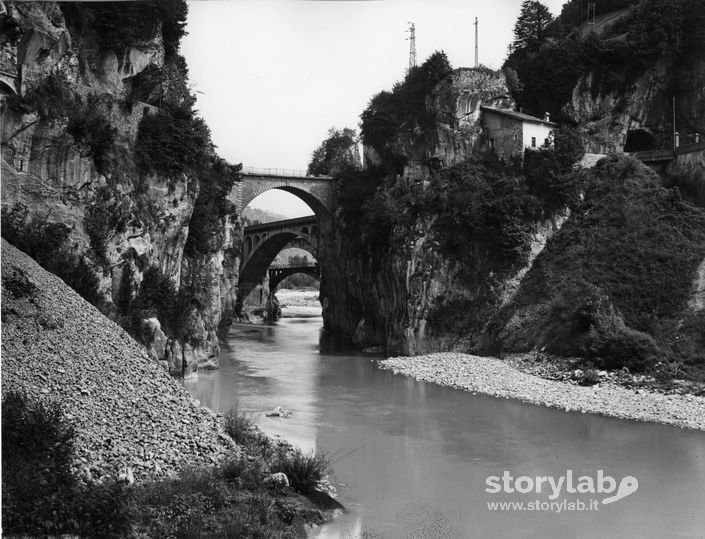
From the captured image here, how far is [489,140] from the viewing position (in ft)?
124

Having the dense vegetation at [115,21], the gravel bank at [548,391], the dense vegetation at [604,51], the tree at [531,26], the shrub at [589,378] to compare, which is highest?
the tree at [531,26]

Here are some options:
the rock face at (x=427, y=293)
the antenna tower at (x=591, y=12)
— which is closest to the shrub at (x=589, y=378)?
the rock face at (x=427, y=293)

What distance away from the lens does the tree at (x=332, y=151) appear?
60247 mm

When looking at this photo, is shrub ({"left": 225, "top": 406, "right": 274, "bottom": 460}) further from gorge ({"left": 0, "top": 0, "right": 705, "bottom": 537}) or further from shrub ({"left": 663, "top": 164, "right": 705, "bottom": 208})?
shrub ({"left": 663, "top": 164, "right": 705, "bottom": 208})

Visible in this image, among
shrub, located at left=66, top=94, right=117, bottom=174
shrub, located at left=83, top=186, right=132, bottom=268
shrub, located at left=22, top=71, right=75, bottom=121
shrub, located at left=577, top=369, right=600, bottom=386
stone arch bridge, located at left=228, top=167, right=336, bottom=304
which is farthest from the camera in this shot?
stone arch bridge, located at left=228, top=167, right=336, bottom=304

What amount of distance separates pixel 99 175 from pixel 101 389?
12.8 metres

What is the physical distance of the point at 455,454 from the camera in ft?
55.1

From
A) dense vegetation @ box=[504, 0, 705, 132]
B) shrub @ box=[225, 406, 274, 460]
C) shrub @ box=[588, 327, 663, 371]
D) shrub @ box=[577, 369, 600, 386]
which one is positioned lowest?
shrub @ box=[577, 369, 600, 386]

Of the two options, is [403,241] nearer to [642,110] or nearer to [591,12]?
[642,110]

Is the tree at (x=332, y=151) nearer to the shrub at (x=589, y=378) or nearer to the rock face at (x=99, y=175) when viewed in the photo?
the rock face at (x=99, y=175)

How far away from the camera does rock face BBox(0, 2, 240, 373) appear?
21.2 m

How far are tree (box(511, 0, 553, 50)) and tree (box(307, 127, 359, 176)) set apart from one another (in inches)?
700

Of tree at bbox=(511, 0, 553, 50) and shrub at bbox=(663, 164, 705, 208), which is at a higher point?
tree at bbox=(511, 0, 553, 50)

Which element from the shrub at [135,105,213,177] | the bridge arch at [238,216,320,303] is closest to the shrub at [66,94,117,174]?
the shrub at [135,105,213,177]
